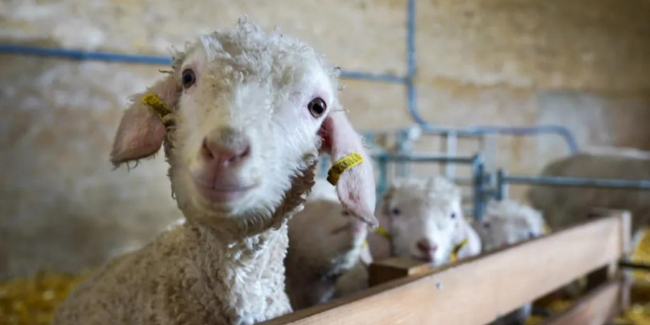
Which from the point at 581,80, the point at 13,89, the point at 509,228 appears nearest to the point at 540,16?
the point at 581,80

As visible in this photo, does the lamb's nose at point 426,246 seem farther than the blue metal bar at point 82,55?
No

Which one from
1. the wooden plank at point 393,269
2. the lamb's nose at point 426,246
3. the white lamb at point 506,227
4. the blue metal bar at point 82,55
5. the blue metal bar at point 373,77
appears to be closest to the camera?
the wooden plank at point 393,269

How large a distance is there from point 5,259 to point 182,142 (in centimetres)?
448

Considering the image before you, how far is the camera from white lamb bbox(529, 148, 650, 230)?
5.84m

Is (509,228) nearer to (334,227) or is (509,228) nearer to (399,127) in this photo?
(334,227)

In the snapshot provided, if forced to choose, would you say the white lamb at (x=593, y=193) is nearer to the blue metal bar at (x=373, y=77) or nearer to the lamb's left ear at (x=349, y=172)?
the blue metal bar at (x=373, y=77)

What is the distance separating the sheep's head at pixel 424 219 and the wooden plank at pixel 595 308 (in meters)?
0.60

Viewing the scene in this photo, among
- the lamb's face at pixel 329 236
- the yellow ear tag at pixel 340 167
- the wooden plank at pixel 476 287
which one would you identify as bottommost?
the wooden plank at pixel 476 287

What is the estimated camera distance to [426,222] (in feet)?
9.47

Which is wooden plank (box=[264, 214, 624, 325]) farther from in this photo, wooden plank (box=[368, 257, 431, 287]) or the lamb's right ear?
the lamb's right ear

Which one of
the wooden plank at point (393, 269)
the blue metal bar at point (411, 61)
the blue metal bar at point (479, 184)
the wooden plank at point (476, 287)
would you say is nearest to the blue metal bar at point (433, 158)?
the blue metal bar at point (479, 184)

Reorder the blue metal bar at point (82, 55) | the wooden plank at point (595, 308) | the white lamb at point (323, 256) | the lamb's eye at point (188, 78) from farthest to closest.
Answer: the blue metal bar at point (82, 55) < the white lamb at point (323, 256) < the wooden plank at point (595, 308) < the lamb's eye at point (188, 78)

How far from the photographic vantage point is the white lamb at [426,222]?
2.81 meters

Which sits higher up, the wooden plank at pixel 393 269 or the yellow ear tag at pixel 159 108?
the yellow ear tag at pixel 159 108
